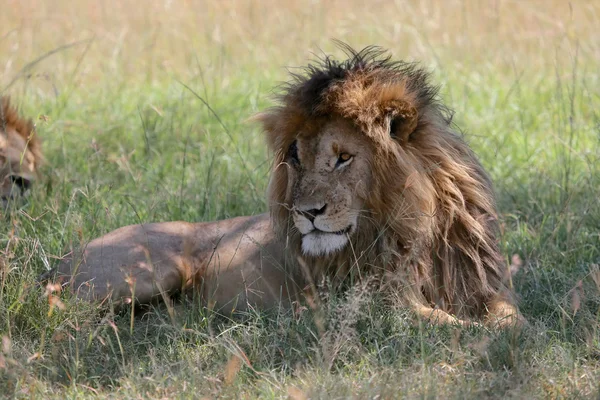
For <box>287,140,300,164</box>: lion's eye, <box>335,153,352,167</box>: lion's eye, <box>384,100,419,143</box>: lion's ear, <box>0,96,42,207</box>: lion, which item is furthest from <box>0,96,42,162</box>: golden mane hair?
<box>384,100,419,143</box>: lion's ear

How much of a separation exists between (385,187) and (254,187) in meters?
1.67

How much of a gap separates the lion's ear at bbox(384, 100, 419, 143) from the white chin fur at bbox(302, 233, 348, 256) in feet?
1.54

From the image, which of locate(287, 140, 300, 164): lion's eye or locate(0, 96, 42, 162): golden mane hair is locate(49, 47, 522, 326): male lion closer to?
locate(287, 140, 300, 164): lion's eye

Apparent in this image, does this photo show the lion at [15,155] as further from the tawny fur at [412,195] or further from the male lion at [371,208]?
the tawny fur at [412,195]

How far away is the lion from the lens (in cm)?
505

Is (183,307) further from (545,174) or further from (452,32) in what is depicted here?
(452,32)

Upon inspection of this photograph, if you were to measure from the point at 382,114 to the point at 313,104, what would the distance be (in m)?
0.28

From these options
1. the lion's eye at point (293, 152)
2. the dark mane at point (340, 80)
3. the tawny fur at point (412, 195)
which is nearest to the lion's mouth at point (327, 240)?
the tawny fur at point (412, 195)

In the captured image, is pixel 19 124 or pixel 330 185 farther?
pixel 19 124

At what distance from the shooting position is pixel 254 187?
520cm

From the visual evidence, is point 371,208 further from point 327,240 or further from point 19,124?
point 19,124

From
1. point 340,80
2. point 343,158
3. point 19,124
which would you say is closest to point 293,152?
point 343,158

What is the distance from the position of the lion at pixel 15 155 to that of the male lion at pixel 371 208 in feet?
→ 4.08

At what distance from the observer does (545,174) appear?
18.3ft
